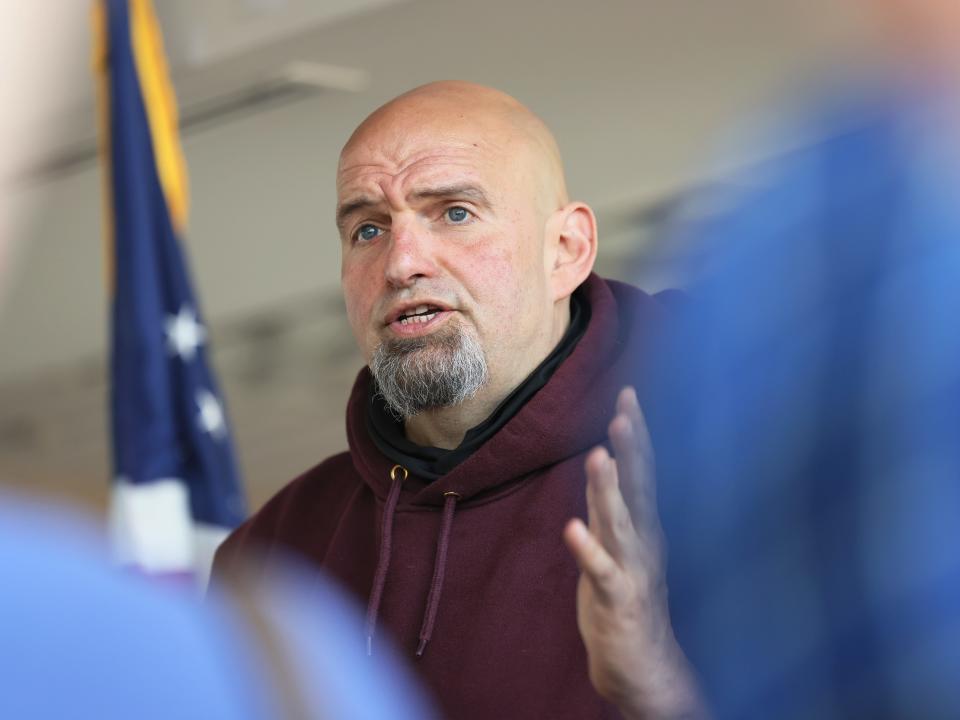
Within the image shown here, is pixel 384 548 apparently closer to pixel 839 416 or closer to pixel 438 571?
pixel 438 571

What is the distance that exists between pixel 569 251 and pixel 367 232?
11.2 inches

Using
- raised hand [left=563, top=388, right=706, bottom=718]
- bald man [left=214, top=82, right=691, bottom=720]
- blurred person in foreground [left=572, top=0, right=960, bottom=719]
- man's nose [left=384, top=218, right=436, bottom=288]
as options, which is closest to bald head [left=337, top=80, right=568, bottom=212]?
bald man [left=214, top=82, right=691, bottom=720]

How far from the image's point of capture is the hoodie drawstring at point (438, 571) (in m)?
1.75

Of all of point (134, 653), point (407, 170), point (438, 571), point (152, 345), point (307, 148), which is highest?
point (307, 148)

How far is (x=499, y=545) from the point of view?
1.81 metres

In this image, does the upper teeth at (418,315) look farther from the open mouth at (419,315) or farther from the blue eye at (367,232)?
the blue eye at (367,232)

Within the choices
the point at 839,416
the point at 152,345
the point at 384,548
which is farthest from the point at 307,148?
the point at 839,416

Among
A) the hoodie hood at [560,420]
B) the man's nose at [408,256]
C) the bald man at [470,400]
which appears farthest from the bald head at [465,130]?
the hoodie hood at [560,420]

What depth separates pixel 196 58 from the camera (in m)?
5.07

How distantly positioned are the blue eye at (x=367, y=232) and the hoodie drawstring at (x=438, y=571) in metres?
0.37

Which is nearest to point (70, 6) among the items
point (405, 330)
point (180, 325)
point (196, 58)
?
point (196, 58)

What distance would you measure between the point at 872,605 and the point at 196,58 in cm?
470

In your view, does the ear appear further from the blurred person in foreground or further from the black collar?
the blurred person in foreground

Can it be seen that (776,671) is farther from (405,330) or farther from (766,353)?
(405,330)
